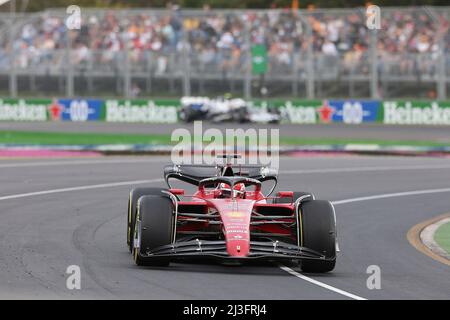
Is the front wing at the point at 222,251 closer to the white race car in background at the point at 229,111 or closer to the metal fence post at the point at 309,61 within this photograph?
the metal fence post at the point at 309,61

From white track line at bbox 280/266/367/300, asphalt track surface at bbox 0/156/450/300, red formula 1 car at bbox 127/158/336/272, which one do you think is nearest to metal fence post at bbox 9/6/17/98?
asphalt track surface at bbox 0/156/450/300

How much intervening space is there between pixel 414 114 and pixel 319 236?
3015cm

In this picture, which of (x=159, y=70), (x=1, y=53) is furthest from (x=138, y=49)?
(x=1, y=53)

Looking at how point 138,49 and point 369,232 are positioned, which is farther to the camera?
point 138,49

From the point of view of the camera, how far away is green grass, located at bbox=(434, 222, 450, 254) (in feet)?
48.1

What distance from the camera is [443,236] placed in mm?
15648

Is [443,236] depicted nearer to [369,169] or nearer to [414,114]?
[369,169]

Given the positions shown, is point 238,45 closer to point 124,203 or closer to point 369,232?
point 124,203

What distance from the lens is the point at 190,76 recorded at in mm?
41969

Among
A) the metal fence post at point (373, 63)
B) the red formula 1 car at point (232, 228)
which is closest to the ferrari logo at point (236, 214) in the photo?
the red formula 1 car at point (232, 228)

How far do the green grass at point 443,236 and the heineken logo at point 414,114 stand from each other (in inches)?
945

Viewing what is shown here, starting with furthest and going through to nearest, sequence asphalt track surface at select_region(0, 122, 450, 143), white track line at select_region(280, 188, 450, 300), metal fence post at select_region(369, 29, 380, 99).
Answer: metal fence post at select_region(369, 29, 380, 99) → asphalt track surface at select_region(0, 122, 450, 143) → white track line at select_region(280, 188, 450, 300)

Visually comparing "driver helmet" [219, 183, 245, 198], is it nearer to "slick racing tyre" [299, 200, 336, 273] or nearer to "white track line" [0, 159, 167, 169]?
"slick racing tyre" [299, 200, 336, 273]
